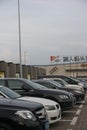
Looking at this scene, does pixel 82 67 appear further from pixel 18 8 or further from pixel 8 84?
pixel 8 84

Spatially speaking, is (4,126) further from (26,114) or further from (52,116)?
(52,116)

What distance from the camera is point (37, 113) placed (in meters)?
8.34

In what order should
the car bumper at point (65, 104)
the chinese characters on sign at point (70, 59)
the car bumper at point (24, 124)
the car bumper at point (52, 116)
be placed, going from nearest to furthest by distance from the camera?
the car bumper at point (24, 124) < the car bumper at point (52, 116) < the car bumper at point (65, 104) < the chinese characters on sign at point (70, 59)

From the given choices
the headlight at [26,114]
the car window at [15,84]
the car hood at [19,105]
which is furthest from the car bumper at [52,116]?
the headlight at [26,114]

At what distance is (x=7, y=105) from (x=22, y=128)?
26.3 inches

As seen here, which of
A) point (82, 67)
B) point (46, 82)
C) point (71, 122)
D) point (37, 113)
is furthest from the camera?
point (82, 67)

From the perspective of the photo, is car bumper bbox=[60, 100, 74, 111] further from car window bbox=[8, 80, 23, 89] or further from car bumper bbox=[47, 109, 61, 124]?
car bumper bbox=[47, 109, 61, 124]

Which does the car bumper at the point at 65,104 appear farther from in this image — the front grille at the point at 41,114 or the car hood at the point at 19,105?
the car hood at the point at 19,105

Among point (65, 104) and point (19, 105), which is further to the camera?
point (65, 104)

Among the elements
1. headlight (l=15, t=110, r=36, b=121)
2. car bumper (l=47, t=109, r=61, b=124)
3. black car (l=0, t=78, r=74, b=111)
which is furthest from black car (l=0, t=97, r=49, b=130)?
black car (l=0, t=78, r=74, b=111)

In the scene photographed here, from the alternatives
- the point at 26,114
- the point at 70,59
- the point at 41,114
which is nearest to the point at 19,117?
the point at 26,114

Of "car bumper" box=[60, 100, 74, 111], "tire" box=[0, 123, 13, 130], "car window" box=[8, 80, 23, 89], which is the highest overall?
"car window" box=[8, 80, 23, 89]

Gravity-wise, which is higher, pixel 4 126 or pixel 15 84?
pixel 15 84

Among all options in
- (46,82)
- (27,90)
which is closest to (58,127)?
(27,90)
